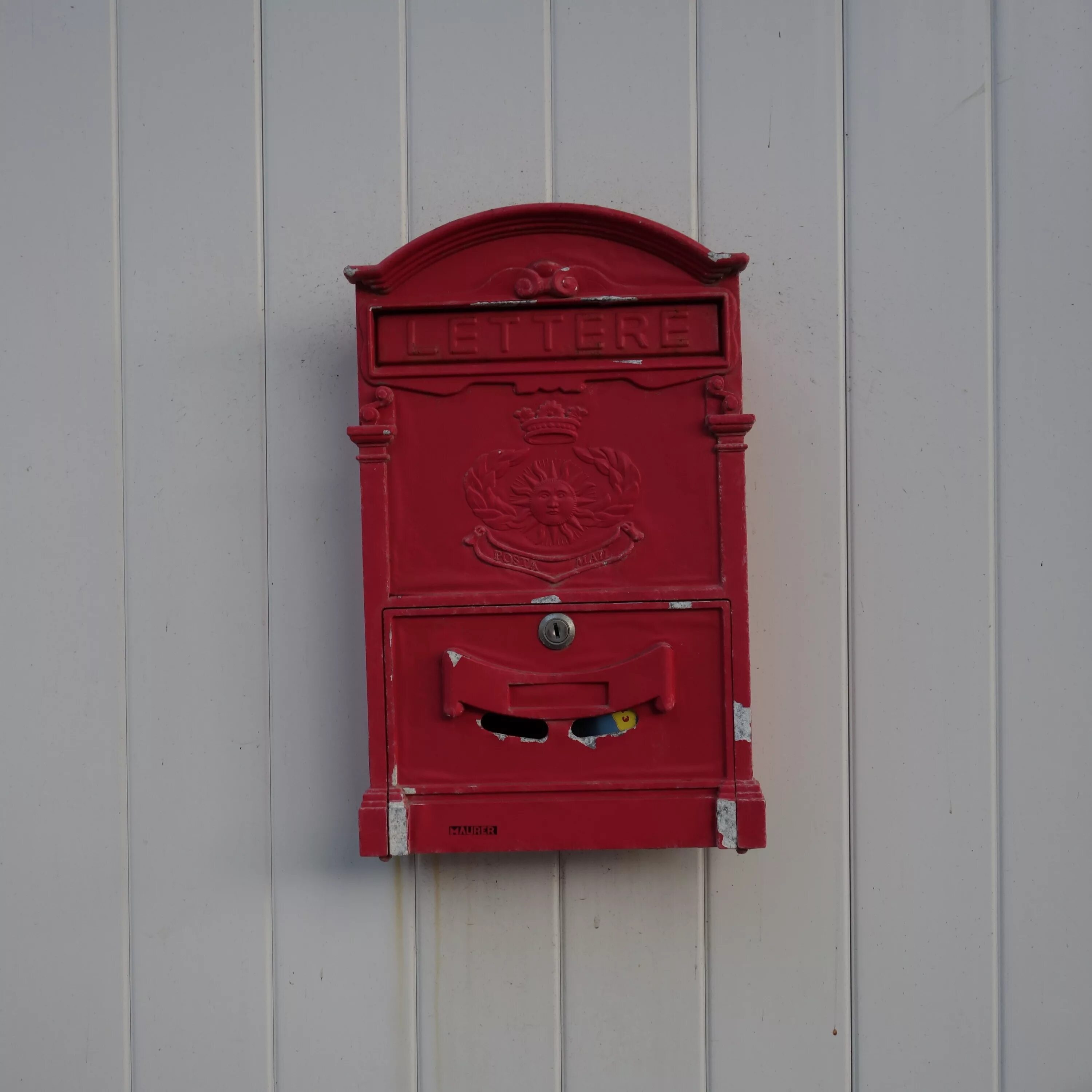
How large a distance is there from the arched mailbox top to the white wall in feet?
0.53

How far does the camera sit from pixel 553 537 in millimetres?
1117

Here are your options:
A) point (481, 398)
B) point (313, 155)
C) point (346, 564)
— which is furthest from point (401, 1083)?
point (313, 155)

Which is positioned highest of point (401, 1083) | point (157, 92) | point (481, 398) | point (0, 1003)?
point (157, 92)

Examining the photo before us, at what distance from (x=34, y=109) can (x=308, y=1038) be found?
143 centimetres

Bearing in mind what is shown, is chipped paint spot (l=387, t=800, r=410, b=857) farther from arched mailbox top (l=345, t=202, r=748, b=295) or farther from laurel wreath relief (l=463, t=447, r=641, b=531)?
arched mailbox top (l=345, t=202, r=748, b=295)

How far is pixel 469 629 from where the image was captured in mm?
1108

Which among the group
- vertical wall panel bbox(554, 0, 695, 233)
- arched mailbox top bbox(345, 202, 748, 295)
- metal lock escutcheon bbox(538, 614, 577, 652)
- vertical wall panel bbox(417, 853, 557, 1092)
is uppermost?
vertical wall panel bbox(554, 0, 695, 233)

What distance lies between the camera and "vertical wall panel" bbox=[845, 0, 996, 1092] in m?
1.23

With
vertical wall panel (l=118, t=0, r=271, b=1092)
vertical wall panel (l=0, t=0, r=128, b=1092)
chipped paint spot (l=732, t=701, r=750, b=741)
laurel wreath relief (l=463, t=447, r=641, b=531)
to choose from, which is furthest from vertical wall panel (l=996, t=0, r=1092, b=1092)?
vertical wall panel (l=0, t=0, r=128, b=1092)

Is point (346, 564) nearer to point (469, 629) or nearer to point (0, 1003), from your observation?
point (469, 629)

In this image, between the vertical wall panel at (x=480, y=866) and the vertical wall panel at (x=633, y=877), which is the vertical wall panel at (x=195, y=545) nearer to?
the vertical wall panel at (x=480, y=866)

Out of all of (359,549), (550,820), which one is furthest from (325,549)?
(550,820)

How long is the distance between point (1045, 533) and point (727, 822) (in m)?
0.64

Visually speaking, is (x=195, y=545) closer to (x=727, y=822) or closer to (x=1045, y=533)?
(x=727, y=822)
